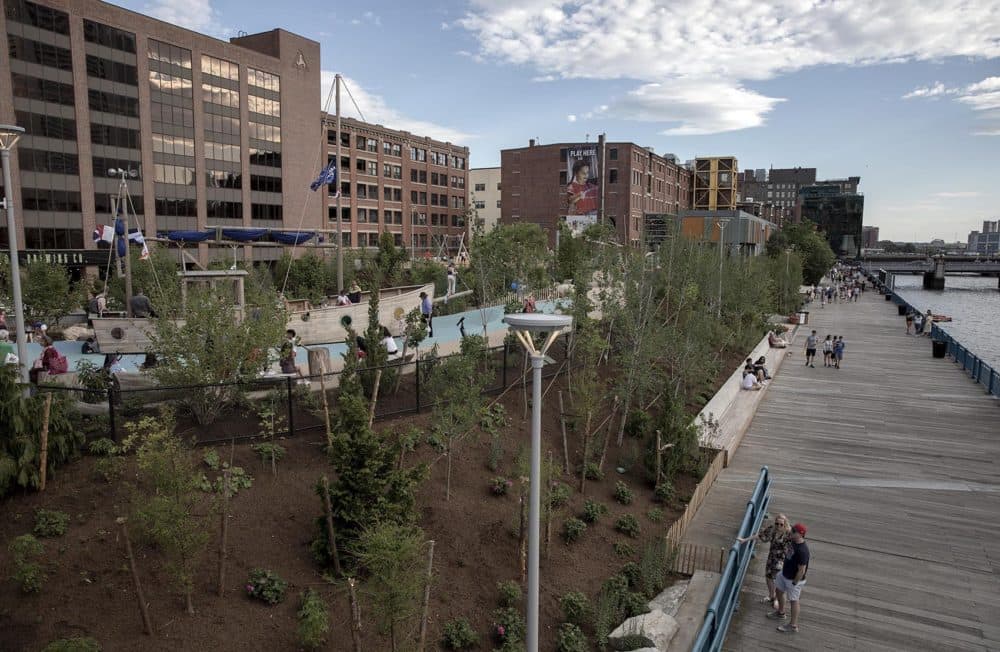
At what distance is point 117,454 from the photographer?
10.2 m

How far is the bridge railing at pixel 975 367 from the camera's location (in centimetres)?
2341

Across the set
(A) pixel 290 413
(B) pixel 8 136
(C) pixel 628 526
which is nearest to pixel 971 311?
(C) pixel 628 526

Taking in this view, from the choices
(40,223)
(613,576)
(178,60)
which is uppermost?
(178,60)

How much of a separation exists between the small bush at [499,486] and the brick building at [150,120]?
108 feet

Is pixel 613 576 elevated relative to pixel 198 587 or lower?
lower

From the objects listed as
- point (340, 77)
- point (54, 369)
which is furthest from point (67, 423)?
point (340, 77)

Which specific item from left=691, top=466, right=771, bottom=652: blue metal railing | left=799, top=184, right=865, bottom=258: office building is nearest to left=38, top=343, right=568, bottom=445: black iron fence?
left=691, top=466, right=771, bottom=652: blue metal railing

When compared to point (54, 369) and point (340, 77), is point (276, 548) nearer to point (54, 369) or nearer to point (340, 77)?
point (54, 369)

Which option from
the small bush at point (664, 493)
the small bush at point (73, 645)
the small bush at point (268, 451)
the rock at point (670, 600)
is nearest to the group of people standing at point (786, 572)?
the rock at point (670, 600)

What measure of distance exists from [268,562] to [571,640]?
Answer: 170 inches

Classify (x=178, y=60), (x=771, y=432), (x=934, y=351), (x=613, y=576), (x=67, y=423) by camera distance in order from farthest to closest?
(x=178, y=60) < (x=934, y=351) < (x=771, y=432) < (x=613, y=576) < (x=67, y=423)

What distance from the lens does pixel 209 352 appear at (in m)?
11.9

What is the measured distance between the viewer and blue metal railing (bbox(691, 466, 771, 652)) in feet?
25.9

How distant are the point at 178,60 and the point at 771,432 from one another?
196 feet
